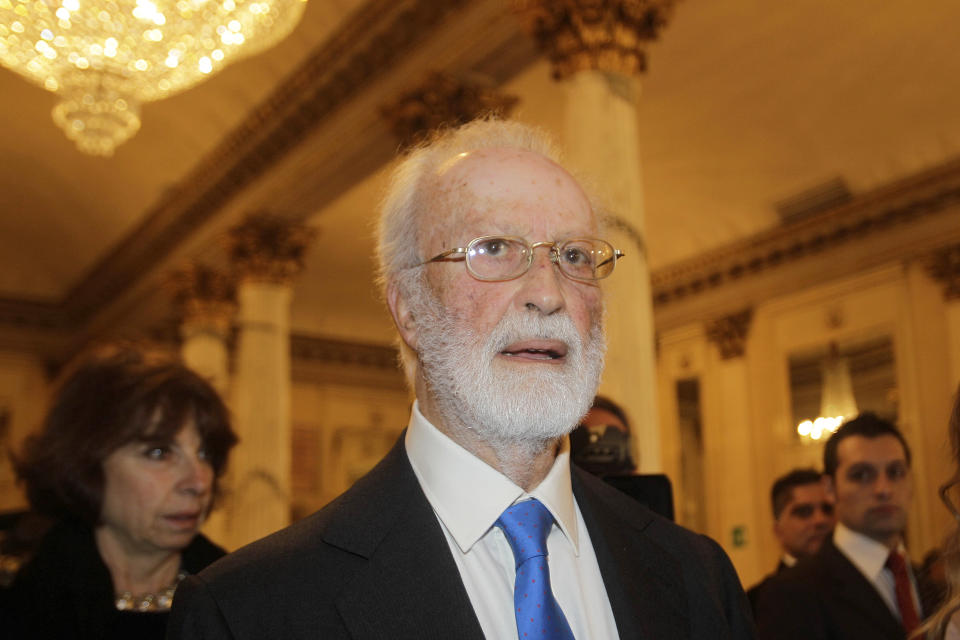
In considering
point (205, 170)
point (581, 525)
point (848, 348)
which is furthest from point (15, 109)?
point (581, 525)

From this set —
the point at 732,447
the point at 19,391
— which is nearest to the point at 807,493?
the point at 732,447

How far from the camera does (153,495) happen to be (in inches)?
96.3

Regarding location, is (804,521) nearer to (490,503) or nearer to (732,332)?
(490,503)

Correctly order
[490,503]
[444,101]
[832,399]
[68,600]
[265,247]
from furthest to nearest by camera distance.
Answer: [832,399]
[265,247]
[444,101]
[68,600]
[490,503]

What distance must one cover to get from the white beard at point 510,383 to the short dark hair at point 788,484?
2993 millimetres

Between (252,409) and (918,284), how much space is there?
286 inches

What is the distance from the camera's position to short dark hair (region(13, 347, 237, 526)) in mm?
2463

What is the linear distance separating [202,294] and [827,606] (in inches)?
393

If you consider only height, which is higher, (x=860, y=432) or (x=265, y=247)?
(x=265, y=247)

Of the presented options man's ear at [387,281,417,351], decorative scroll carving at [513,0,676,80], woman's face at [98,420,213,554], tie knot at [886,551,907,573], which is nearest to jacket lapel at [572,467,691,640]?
man's ear at [387,281,417,351]

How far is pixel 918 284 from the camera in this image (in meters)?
11.1

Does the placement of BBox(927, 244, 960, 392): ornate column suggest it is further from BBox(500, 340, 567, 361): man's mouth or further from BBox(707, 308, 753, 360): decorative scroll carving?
BBox(500, 340, 567, 361): man's mouth

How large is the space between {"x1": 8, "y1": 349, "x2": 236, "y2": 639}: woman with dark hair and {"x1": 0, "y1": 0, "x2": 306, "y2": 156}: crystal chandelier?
3.29 metres

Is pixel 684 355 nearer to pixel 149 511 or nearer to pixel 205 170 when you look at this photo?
pixel 205 170
